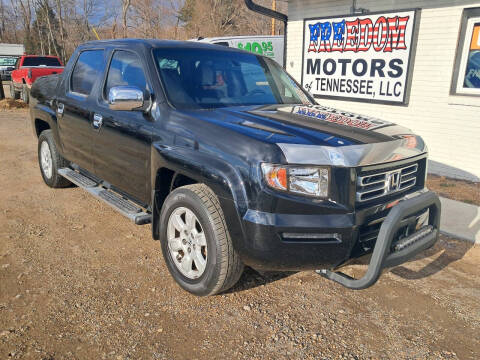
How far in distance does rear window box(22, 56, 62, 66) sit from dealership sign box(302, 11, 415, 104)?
13.8 meters

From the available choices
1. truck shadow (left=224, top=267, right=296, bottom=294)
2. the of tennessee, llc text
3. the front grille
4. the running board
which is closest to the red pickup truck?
the of tennessee, llc text

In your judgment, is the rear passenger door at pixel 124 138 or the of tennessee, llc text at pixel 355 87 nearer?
the rear passenger door at pixel 124 138

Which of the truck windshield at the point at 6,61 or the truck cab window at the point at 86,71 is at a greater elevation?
the truck windshield at the point at 6,61

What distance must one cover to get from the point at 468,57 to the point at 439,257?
456 centimetres

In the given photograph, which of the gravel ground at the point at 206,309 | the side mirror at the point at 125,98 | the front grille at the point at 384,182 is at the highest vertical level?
the side mirror at the point at 125,98

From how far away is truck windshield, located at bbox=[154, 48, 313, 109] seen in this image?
3.52m

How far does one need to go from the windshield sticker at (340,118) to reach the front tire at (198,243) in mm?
1121

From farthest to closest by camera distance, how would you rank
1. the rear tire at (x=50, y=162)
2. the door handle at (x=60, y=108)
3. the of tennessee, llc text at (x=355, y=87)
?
the of tennessee, llc text at (x=355, y=87)
the rear tire at (x=50, y=162)
the door handle at (x=60, y=108)

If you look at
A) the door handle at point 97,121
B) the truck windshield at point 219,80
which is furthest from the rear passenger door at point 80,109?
the truck windshield at point 219,80

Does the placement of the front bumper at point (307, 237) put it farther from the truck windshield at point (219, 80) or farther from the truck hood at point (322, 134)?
the truck windshield at point (219, 80)

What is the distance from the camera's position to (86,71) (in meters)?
4.67

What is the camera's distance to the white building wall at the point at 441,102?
718 centimetres

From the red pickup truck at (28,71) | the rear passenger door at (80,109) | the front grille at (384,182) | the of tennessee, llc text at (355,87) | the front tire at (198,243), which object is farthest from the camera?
the red pickup truck at (28,71)

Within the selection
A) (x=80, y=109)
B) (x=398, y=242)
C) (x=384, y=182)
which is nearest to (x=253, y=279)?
(x=398, y=242)
